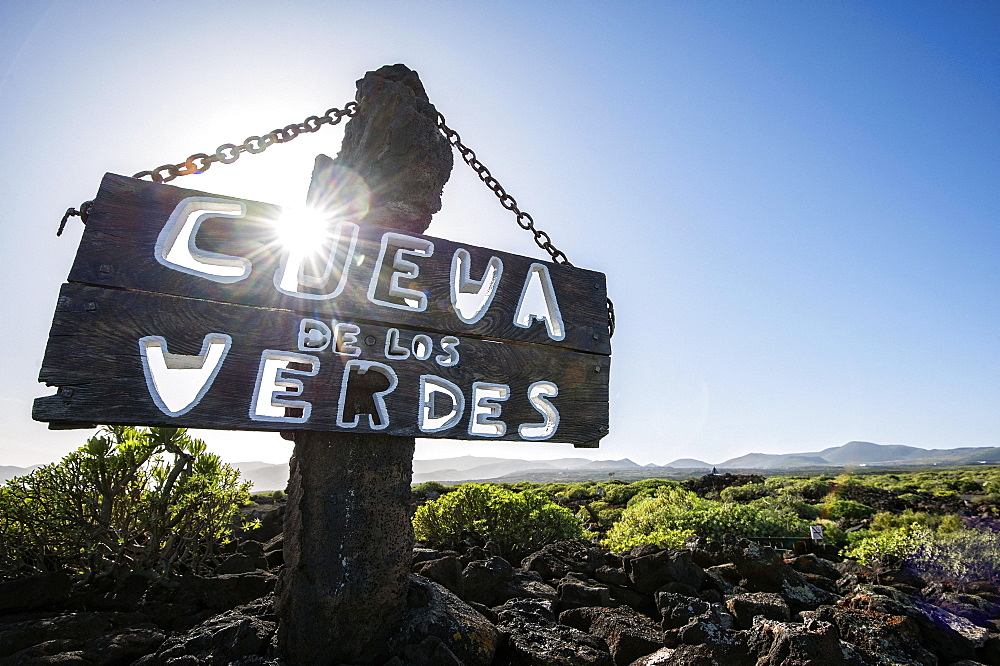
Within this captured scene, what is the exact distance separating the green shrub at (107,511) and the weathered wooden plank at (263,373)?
3271 millimetres

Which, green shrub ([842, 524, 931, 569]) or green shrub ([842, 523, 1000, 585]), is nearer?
green shrub ([842, 523, 1000, 585])

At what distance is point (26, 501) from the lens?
5.00 m

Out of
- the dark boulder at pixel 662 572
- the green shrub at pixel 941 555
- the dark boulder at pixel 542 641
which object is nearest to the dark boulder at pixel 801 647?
the dark boulder at pixel 542 641

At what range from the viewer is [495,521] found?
7258mm

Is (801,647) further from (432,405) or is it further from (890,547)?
(890,547)

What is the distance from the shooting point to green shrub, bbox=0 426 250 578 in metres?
4.91

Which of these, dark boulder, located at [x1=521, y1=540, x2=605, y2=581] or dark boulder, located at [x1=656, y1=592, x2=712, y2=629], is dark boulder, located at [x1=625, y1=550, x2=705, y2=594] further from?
dark boulder, located at [x1=521, y1=540, x2=605, y2=581]

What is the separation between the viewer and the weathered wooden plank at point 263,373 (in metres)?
2.30

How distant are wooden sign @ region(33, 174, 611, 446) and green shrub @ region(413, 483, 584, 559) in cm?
438

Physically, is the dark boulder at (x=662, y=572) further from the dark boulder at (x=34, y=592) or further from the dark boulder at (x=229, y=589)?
the dark boulder at (x=34, y=592)

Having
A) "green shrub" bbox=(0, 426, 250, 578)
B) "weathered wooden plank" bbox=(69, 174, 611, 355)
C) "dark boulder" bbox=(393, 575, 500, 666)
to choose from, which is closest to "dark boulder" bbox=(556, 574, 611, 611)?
"dark boulder" bbox=(393, 575, 500, 666)

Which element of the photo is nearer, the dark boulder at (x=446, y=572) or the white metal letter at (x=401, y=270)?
the white metal letter at (x=401, y=270)

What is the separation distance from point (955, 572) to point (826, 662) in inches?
230

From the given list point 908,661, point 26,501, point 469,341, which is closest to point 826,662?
point 908,661
